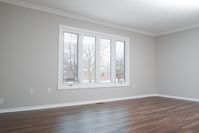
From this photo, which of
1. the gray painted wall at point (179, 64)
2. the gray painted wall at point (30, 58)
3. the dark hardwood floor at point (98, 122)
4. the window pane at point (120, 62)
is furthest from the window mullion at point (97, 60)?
the gray painted wall at point (179, 64)

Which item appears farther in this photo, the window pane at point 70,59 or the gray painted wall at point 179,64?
the gray painted wall at point 179,64

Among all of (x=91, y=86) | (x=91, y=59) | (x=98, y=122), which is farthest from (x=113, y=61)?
(x=98, y=122)

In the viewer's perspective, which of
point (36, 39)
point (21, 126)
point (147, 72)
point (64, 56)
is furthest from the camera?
point (147, 72)

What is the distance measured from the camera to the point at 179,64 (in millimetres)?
5582

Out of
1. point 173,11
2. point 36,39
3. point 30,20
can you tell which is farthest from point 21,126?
point 173,11

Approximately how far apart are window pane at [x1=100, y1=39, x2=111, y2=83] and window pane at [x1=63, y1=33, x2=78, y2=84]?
2.98 feet

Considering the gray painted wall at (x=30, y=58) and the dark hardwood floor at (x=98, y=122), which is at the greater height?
the gray painted wall at (x=30, y=58)

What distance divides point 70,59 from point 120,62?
1963mm

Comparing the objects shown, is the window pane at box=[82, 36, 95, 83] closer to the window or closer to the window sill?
the window

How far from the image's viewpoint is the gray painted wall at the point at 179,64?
5.14 meters

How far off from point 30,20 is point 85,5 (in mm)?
1421

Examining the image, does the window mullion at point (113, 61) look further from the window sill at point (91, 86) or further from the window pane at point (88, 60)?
the window pane at point (88, 60)

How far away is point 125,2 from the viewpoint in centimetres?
358

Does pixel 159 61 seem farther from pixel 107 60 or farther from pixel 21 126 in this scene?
pixel 21 126
